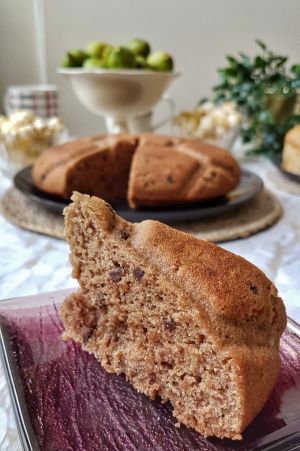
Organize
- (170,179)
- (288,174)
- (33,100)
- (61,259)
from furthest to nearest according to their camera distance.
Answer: (33,100) < (288,174) < (170,179) < (61,259)

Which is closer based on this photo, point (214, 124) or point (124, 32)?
point (214, 124)

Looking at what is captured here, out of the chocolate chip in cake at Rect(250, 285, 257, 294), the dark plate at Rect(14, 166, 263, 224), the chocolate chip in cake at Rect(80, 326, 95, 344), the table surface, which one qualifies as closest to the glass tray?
the chocolate chip in cake at Rect(80, 326, 95, 344)

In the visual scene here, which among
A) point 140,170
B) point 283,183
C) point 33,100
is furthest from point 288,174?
point 33,100

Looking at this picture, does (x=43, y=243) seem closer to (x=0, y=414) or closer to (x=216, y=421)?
(x=0, y=414)

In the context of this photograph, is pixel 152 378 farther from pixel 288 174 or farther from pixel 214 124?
pixel 214 124

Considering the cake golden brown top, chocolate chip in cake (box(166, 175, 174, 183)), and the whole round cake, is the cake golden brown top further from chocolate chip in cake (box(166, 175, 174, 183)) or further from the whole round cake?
chocolate chip in cake (box(166, 175, 174, 183))

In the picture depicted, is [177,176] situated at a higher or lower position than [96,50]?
lower

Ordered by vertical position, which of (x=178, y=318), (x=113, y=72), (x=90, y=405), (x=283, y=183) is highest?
(x=113, y=72)

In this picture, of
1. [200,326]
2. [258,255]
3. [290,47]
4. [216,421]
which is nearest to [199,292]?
[200,326]
